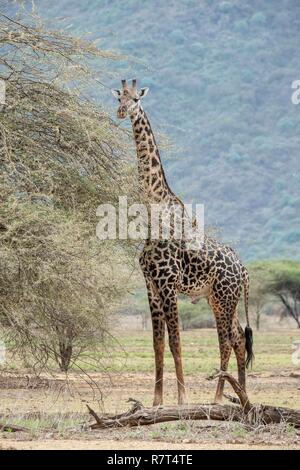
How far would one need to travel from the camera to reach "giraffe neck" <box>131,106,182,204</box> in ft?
44.8

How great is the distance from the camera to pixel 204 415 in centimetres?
1144

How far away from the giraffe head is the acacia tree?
424 mm

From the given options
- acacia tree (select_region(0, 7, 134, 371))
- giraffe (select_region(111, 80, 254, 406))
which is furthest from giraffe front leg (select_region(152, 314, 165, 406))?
acacia tree (select_region(0, 7, 134, 371))

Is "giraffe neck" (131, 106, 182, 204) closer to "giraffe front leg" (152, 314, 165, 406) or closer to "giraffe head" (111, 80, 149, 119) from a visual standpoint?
"giraffe head" (111, 80, 149, 119)

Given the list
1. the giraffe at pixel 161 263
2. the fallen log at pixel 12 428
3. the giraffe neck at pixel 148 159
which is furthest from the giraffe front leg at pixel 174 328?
the fallen log at pixel 12 428

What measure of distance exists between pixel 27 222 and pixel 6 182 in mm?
872

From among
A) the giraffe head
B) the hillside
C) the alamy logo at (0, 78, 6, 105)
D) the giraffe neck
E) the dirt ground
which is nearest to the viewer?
the dirt ground

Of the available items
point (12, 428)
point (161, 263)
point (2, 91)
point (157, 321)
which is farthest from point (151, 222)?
point (12, 428)

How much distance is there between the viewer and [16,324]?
40.7 ft

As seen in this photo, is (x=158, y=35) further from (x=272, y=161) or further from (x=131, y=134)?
(x=131, y=134)

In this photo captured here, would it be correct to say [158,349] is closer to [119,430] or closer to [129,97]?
[119,430]

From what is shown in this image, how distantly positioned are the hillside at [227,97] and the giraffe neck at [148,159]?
10570 cm

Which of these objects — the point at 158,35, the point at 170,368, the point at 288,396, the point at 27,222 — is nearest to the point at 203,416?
the point at 27,222

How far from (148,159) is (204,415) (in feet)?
11.7
